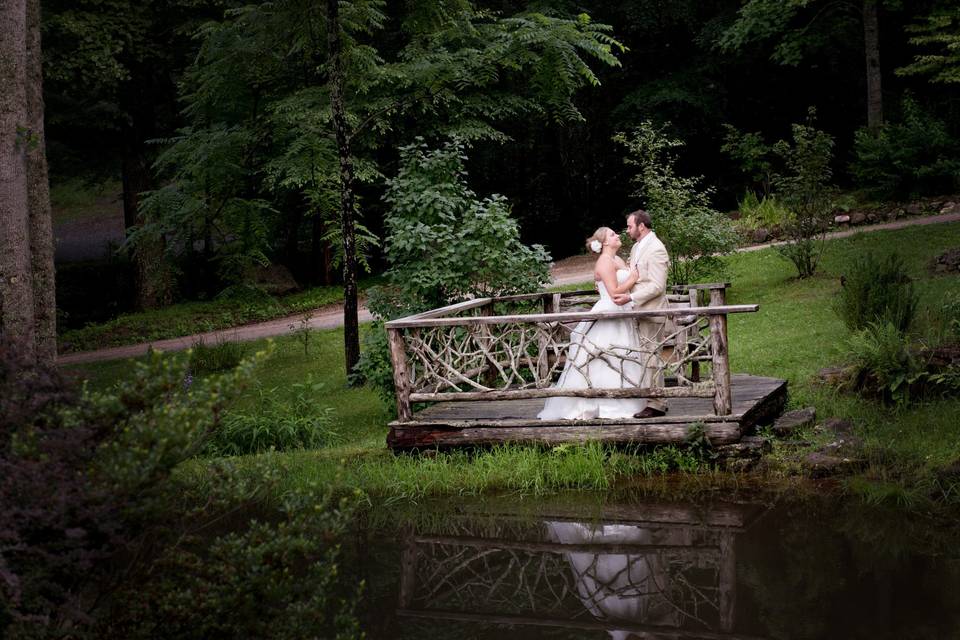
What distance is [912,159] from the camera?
22906 mm

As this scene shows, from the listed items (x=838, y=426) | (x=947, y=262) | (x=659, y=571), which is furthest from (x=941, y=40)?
(x=659, y=571)

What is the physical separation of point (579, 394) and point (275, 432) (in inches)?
163

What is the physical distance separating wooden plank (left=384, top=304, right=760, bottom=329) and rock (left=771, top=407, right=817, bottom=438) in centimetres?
133

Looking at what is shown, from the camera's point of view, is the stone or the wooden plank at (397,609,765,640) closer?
the wooden plank at (397,609,765,640)

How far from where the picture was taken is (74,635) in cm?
486

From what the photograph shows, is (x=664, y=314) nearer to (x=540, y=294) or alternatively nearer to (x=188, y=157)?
(x=540, y=294)

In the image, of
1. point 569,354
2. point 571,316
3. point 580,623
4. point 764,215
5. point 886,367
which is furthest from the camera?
point 764,215

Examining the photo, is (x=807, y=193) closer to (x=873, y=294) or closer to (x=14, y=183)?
(x=873, y=294)

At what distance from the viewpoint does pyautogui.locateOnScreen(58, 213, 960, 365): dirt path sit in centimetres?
1934

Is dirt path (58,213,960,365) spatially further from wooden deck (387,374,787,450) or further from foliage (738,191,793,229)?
wooden deck (387,374,787,450)

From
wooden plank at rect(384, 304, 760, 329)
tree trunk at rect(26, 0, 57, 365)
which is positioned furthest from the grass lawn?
tree trunk at rect(26, 0, 57, 365)

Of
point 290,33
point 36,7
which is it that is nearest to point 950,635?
point 36,7

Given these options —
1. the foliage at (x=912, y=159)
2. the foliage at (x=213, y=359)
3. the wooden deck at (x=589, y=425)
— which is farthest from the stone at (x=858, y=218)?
the foliage at (x=213, y=359)

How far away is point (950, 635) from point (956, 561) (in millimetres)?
1464
